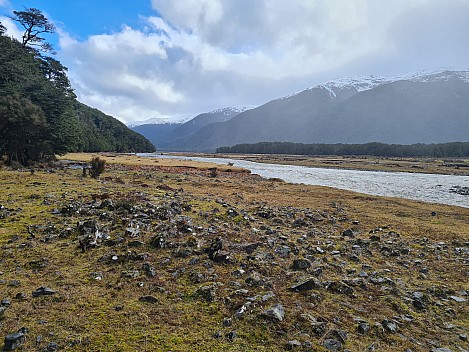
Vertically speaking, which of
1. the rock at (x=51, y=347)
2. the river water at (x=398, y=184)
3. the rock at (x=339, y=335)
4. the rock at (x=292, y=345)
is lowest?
the river water at (x=398, y=184)

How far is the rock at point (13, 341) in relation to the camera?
5270mm

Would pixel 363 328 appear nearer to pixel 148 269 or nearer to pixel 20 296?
pixel 148 269

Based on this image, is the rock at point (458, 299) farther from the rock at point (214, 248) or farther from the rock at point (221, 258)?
the rock at point (214, 248)

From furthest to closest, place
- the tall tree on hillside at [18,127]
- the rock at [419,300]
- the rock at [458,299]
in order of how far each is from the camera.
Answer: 1. the tall tree on hillside at [18,127]
2. the rock at [458,299]
3. the rock at [419,300]

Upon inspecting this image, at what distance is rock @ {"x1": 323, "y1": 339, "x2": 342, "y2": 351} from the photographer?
606 centimetres

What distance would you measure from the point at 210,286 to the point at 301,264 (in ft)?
11.4

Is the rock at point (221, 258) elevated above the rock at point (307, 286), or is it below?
above

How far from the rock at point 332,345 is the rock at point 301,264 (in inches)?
143

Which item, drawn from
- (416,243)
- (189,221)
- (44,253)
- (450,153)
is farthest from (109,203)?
(450,153)

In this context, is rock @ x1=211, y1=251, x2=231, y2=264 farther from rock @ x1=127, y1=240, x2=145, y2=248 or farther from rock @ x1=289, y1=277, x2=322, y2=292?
rock @ x1=127, y1=240, x2=145, y2=248

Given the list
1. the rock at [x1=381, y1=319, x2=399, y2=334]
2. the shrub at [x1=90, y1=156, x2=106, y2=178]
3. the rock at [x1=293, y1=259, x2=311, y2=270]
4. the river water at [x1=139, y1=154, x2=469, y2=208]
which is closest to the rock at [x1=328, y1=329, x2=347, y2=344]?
the rock at [x1=381, y1=319, x2=399, y2=334]

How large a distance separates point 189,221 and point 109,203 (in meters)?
4.63

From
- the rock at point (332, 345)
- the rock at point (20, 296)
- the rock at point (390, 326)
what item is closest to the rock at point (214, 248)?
the rock at point (332, 345)

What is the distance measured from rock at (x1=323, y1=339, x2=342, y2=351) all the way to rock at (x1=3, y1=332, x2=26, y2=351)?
5943 millimetres
